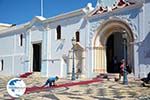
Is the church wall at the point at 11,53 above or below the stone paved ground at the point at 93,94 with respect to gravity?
above

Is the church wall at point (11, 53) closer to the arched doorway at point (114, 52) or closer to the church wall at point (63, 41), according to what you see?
the church wall at point (63, 41)

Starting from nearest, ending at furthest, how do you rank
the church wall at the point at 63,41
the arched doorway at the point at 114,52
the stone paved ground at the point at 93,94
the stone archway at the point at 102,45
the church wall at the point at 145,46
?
the stone paved ground at the point at 93,94, the church wall at the point at 145,46, the stone archway at the point at 102,45, the arched doorway at the point at 114,52, the church wall at the point at 63,41

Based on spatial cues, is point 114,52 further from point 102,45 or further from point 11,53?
point 11,53

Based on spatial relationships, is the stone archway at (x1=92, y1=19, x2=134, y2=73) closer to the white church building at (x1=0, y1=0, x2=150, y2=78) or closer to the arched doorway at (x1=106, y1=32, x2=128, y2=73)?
the white church building at (x1=0, y1=0, x2=150, y2=78)

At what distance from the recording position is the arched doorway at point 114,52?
25578mm

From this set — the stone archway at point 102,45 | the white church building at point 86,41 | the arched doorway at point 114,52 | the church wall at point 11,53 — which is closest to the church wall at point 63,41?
the white church building at point 86,41

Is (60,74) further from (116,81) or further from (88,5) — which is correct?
(116,81)

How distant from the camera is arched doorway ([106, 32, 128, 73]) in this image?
25.6 meters

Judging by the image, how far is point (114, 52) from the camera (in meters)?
26.7

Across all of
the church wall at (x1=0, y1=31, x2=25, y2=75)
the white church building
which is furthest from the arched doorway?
the church wall at (x1=0, y1=31, x2=25, y2=75)

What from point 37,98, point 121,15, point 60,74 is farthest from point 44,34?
point 37,98

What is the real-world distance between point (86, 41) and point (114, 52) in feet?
10.4

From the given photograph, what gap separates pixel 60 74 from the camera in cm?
2762

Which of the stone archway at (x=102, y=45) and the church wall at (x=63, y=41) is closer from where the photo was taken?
the stone archway at (x=102, y=45)
